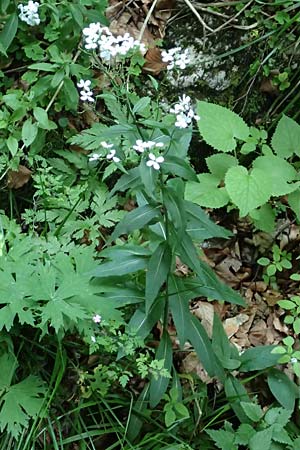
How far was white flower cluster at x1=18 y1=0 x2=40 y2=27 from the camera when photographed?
247 cm

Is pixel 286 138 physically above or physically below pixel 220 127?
below

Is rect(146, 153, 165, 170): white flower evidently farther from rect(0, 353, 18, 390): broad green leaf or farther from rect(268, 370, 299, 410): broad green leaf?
rect(268, 370, 299, 410): broad green leaf

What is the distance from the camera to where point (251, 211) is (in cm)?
267

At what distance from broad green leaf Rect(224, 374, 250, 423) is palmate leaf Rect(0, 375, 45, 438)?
659 millimetres

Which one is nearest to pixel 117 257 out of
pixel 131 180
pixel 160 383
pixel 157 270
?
pixel 157 270

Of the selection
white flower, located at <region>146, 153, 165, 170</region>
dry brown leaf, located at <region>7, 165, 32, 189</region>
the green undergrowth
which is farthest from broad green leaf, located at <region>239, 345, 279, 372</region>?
dry brown leaf, located at <region>7, 165, 32, 189</region>

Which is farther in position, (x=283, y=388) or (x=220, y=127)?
(x=220, y=127)

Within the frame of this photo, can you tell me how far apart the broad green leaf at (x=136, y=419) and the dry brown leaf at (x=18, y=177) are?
1.01m

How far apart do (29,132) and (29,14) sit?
0.44 meters

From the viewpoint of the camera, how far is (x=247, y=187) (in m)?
2.54

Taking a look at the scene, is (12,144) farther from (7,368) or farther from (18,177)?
(7,368)

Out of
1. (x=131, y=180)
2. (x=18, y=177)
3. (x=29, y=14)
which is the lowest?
(x=18, y=177)

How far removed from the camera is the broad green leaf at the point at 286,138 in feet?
9.04

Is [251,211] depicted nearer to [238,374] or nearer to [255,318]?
[255,318]
